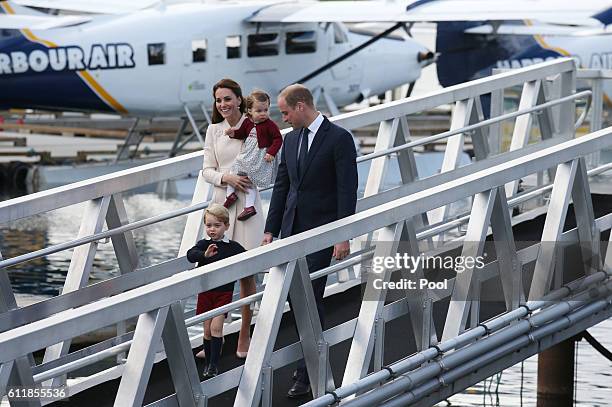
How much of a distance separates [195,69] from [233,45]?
2.83ft

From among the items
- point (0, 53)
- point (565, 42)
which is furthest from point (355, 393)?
point (565, 42)

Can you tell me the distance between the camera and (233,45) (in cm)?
2531

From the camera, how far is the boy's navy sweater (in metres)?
6.34

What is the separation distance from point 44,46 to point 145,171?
16673mm

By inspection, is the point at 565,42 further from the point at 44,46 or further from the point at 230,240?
the point at 230,240

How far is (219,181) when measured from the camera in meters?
6.91

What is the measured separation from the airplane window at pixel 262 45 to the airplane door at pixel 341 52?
42.0 inches

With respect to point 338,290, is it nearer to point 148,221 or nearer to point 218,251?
point 148,221

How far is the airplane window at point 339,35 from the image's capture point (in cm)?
2648

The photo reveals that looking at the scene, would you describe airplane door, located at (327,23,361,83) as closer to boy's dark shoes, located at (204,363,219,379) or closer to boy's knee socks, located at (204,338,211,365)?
boy's knee socks, located at (204,338,211,365)

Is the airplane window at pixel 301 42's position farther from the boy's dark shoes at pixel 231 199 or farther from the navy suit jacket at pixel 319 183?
the navy suit jacket at pixel 319 183

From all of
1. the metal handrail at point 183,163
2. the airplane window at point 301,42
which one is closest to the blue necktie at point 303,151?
the metal handrail at point 183,163

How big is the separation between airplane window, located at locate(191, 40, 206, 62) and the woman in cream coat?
1798cm

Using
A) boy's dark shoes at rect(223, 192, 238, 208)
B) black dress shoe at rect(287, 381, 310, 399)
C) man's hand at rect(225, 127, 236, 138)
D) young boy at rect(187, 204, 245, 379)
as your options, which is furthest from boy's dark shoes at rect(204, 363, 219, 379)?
man's hand at rect(225, 127, 236, 138)
